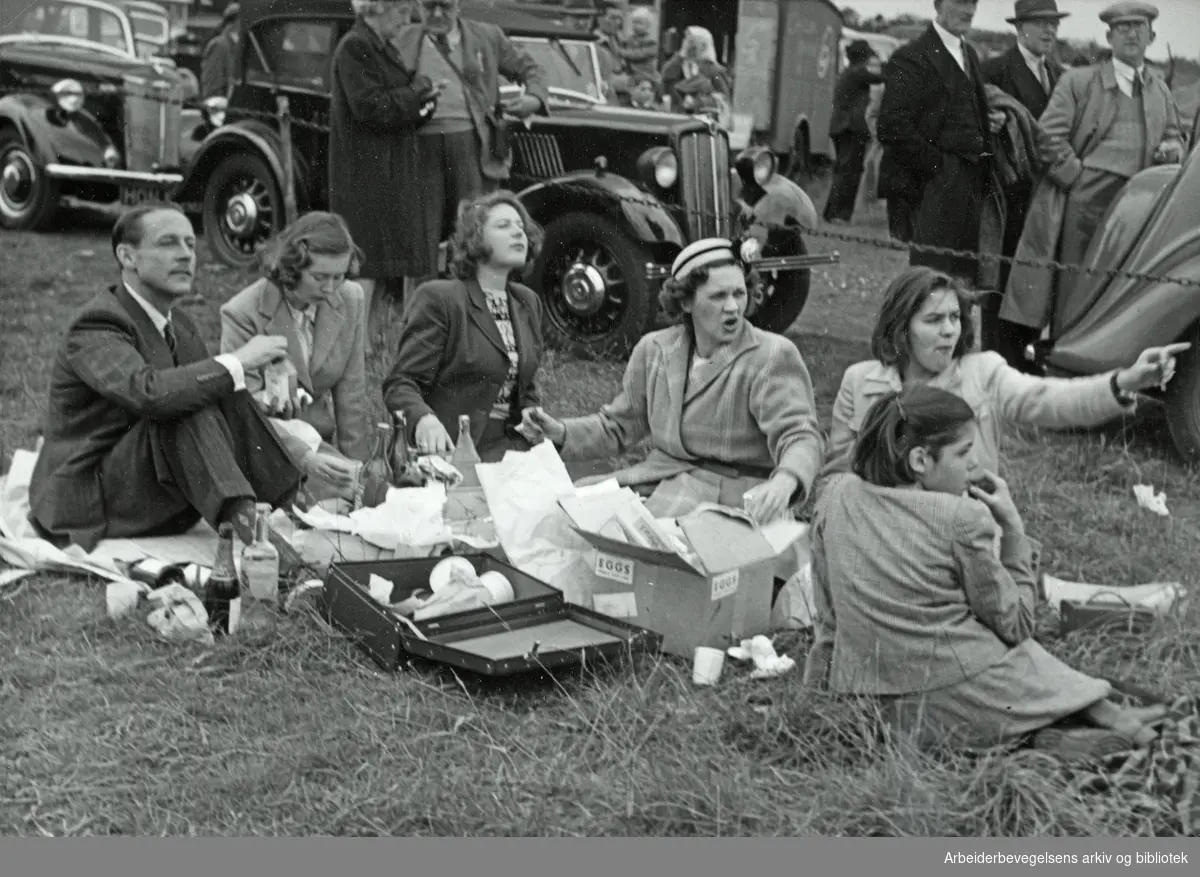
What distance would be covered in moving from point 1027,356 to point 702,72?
7.83ft

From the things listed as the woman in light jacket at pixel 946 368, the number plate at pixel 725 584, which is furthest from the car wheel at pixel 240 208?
the number plate at pixel 725 584

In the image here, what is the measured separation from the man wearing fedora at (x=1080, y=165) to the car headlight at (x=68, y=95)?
6.34m

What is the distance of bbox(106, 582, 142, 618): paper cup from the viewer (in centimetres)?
414

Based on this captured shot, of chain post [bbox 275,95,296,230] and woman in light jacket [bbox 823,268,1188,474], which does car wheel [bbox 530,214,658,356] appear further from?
woman in light jacket [bbox 823,268,1188,474]

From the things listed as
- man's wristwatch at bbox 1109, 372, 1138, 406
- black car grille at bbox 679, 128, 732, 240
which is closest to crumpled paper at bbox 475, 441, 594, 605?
man's wristwatch at bbox 1109, 372, 1138, 406

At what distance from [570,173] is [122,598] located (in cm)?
423

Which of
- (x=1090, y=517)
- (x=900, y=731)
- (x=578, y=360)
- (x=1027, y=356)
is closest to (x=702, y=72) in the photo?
(x=578, y=360)

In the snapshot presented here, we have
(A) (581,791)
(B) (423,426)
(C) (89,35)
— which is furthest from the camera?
(C) (89,35)

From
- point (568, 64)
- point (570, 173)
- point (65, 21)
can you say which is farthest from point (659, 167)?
point (65, 21)

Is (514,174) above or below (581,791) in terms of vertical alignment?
above

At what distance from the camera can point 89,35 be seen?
10188mm

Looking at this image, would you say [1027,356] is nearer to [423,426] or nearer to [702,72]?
[702,72]

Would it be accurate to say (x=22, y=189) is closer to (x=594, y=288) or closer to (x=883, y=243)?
(x=594, y=288)

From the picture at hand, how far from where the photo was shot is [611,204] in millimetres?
7426
